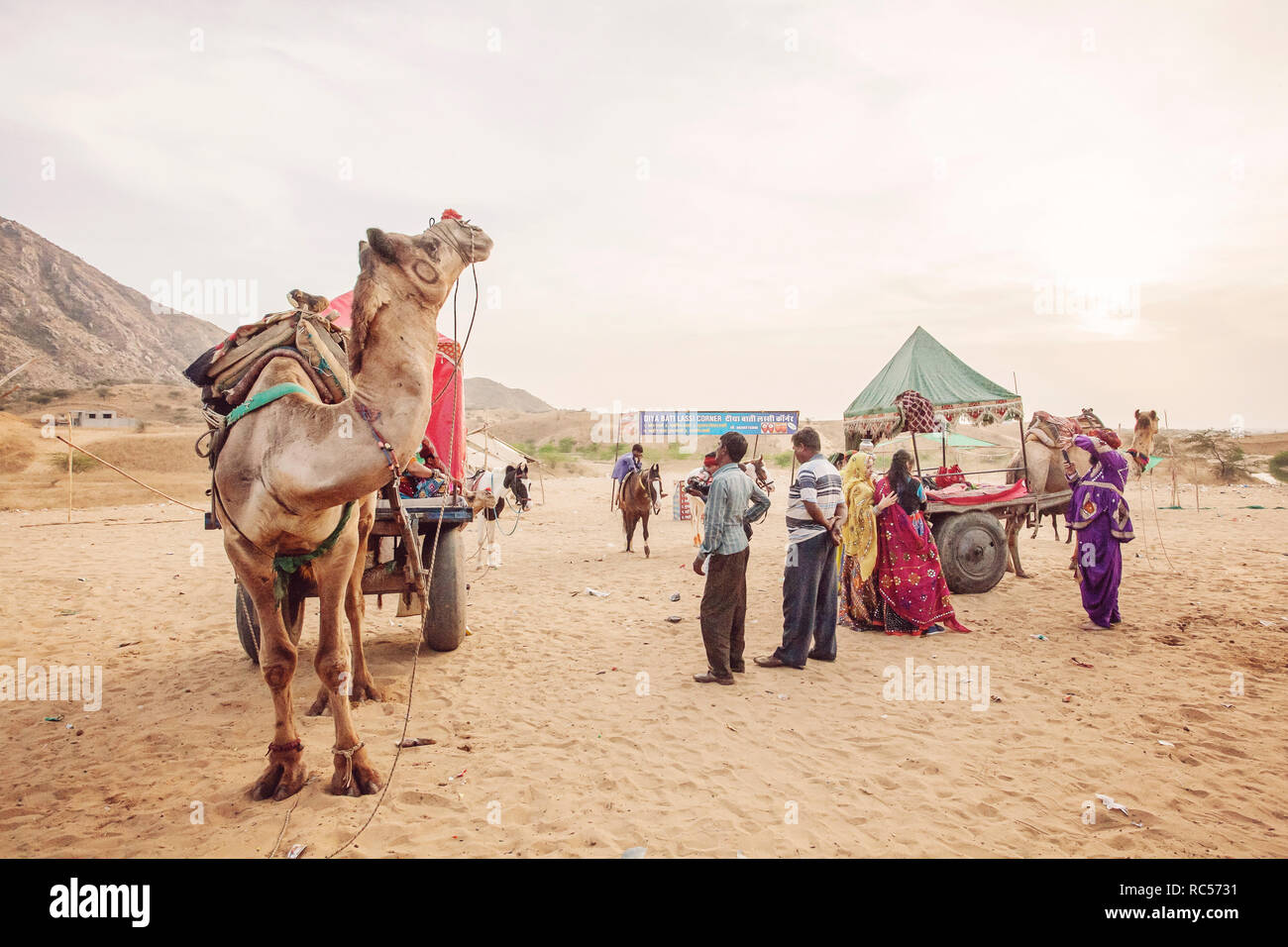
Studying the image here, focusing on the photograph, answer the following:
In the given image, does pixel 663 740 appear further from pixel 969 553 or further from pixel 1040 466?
pixel 1040 466

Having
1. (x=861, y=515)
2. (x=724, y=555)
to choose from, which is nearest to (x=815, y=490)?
(x=724, y=555)

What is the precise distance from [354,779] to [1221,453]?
40.4 m

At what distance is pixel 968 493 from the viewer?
9477 millimetres

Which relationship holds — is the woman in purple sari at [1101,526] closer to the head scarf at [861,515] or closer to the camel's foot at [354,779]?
the head scarf at [861,515]

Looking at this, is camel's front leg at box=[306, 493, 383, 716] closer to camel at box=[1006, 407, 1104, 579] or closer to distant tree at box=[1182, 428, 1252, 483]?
camel at box=[1006, 407, 1104, 579]

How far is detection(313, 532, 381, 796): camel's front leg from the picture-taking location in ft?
12.5

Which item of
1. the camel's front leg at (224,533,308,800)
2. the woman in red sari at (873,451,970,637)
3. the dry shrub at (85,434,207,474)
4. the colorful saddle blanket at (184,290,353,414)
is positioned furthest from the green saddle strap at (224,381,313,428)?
the dry shrub at (85,434,207,474)

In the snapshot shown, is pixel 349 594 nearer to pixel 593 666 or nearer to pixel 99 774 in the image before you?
pixel 99 774

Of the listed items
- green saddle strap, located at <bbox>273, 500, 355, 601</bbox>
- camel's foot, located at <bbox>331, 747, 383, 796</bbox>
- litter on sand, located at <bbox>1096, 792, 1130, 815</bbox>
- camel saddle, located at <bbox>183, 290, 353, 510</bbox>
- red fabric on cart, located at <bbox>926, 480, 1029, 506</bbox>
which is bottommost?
litter on sand, located at <bbox>1096, 792, 1130, 815</bbox>

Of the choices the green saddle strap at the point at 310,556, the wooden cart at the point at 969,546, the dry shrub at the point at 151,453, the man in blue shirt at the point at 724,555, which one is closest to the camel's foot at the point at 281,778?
the green saddle strap at the point at 310,556

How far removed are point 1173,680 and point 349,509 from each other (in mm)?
6802

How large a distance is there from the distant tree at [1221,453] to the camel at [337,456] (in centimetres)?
3770

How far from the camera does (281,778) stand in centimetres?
383

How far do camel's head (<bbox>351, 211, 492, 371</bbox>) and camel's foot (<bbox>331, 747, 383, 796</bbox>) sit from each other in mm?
2326
